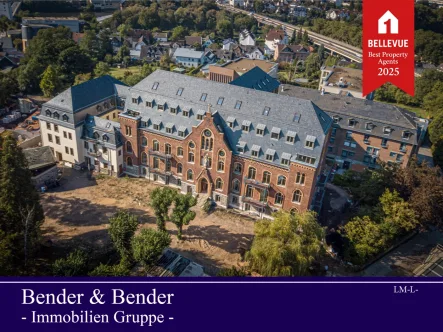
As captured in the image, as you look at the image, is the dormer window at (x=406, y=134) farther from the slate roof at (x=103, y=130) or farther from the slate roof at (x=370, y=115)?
the slate roof at (x=103, y=130)

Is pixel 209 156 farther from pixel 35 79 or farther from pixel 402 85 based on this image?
pixel 35 79

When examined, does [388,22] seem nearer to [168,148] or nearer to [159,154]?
[168,148]

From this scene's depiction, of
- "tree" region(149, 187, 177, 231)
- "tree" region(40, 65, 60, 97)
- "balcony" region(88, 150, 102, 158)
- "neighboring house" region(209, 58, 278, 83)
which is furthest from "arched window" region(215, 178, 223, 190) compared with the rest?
"tree" region(40, 65, 60, 97)

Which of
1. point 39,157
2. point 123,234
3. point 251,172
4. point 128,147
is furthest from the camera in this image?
point 128,147

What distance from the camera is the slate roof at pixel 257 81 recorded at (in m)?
87.2

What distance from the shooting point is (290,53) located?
18975cm

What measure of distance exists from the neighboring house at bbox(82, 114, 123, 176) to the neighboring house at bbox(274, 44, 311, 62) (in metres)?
135

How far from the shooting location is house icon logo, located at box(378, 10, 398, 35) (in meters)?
35.1

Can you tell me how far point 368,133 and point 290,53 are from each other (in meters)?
119

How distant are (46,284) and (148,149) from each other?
1996 inches

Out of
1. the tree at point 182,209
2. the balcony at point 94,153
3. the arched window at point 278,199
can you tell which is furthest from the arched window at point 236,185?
the balcony at point 94,153

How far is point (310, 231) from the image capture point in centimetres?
4922

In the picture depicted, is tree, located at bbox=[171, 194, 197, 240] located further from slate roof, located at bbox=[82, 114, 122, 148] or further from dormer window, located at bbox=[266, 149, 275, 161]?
slate roof, located at bbox=[82, 114, 122, 148]

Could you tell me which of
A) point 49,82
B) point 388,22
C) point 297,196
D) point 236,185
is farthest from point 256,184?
point 49,82
